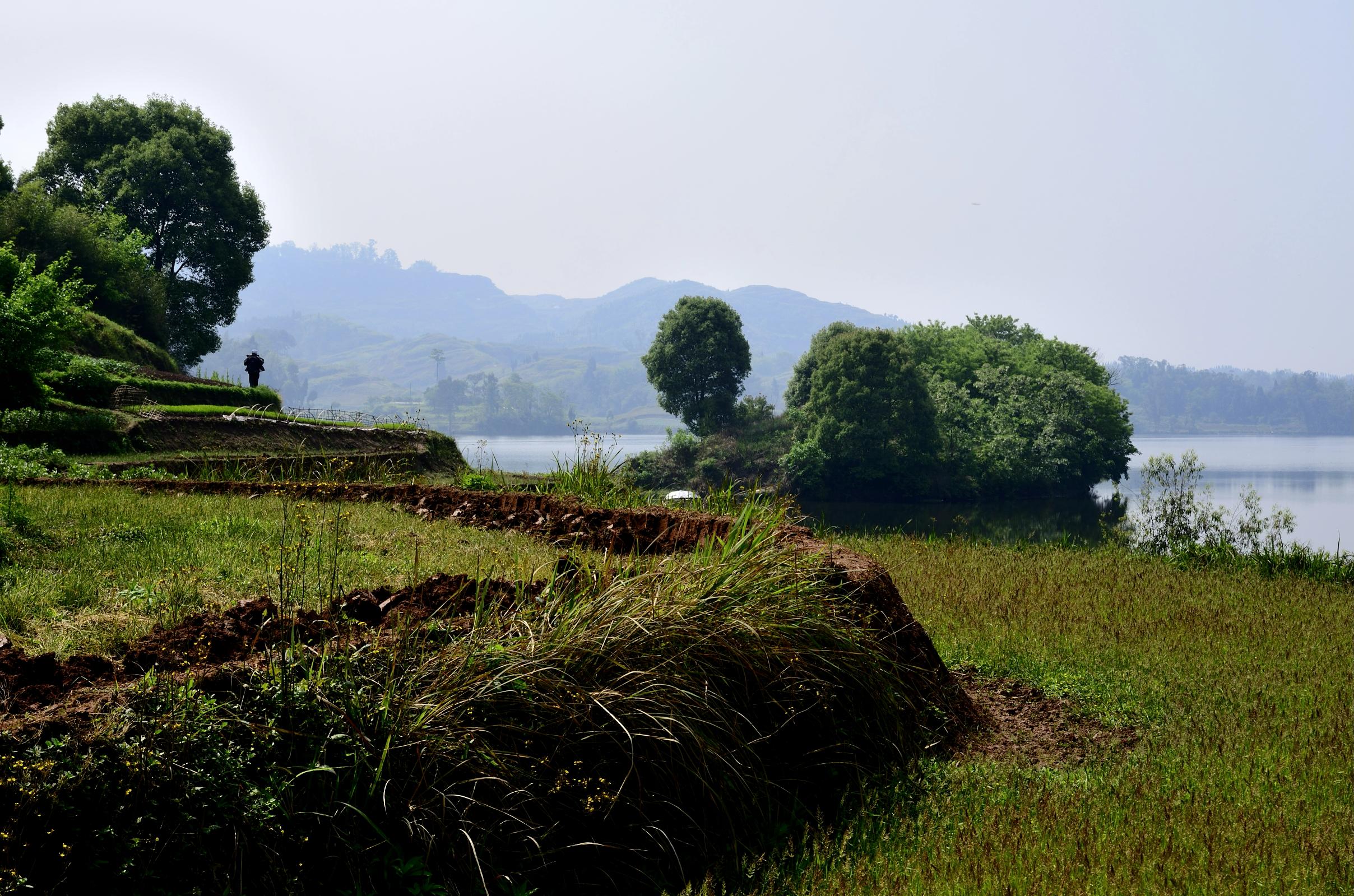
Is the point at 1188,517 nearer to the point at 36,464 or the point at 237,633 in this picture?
the point at 237,633

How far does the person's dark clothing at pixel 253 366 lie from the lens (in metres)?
26.7

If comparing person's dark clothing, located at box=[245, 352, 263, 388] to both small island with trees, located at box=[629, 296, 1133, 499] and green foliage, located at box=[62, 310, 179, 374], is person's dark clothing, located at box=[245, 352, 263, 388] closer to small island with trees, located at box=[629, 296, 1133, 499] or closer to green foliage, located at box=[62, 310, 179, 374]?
green foliage, located at box=[62, 310, 179, 374]

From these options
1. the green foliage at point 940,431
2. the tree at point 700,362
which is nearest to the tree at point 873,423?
the green foliage at point 940,431

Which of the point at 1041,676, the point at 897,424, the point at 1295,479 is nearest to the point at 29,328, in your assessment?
the point at 1041,676

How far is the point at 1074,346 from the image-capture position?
196 ft

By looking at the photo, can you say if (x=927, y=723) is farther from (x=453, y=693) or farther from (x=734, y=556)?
(x=453, y=693)

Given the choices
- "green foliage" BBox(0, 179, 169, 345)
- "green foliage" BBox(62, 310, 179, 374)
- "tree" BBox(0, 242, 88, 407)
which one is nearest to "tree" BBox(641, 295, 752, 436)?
"green foliage" BBox(0, 179, 169, 345)

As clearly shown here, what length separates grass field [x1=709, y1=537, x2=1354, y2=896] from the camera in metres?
3.57

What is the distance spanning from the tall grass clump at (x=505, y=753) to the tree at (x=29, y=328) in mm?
14012

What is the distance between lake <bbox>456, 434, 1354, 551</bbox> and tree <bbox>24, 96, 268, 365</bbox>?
14.3 meters

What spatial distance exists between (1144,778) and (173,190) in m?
42.8

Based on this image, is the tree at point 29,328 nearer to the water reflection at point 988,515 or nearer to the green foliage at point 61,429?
the green foliage at point 61,429

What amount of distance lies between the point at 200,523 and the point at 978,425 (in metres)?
50.9

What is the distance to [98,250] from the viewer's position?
32.2 metres
